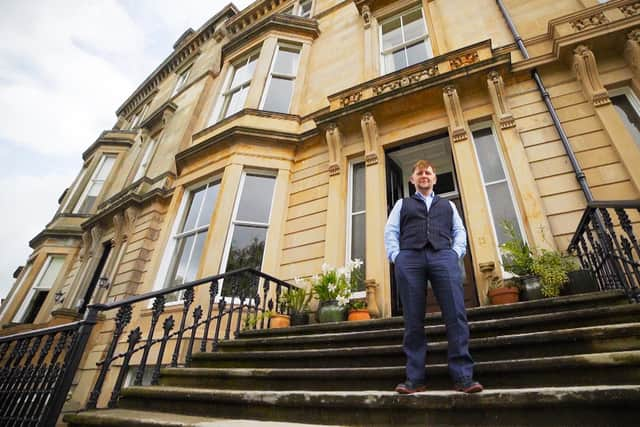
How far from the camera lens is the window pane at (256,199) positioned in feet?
21.7

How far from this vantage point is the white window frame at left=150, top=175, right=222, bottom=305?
22.8 ft

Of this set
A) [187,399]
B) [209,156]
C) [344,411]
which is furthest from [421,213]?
[209,156]

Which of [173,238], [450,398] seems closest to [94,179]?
[173,238]

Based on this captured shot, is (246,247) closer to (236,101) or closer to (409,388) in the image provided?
(409,388)

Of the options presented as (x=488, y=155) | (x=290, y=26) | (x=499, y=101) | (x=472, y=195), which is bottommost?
(x=472, y=195)

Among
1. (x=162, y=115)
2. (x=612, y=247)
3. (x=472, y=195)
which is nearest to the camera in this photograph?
(x=612, y=247)

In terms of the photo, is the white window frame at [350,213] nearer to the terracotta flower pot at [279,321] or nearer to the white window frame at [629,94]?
the terracotta flower pot at [279,321]

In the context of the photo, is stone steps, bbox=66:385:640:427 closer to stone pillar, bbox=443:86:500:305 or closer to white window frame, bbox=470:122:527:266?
stone pillar, bbox=443:86:500:305

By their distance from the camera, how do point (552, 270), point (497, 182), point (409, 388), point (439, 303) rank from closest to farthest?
1. point (409, 388)
2. point (439, 303)
3. point (552, 270)
4. point (497, 182)

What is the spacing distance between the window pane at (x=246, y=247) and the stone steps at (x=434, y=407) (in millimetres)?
3450

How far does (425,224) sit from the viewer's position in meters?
2.42

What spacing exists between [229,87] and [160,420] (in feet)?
30.9

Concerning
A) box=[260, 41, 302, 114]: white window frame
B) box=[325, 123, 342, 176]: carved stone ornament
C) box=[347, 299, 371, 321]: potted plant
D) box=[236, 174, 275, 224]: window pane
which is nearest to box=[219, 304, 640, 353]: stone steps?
box=[347, 299, 371, 321]: potted plant

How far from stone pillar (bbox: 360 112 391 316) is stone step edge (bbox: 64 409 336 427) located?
107 inches
